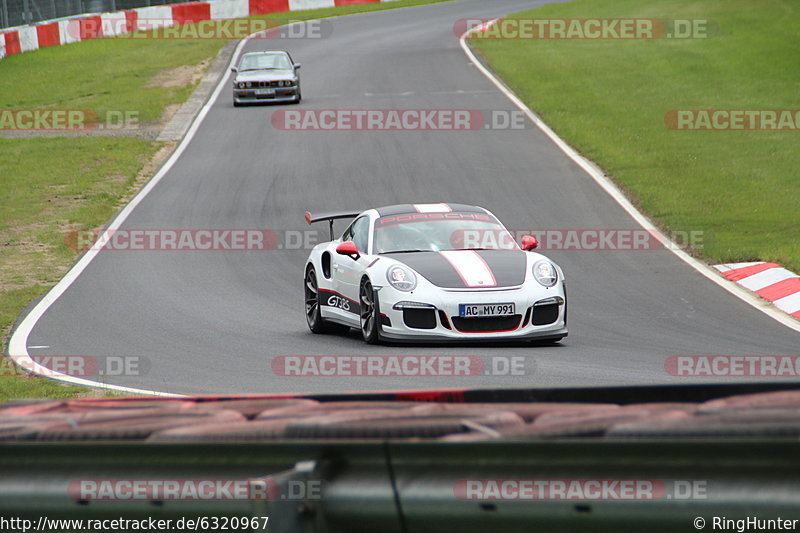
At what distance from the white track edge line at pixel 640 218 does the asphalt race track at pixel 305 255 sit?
0.18 m

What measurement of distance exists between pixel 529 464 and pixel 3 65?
37572mm

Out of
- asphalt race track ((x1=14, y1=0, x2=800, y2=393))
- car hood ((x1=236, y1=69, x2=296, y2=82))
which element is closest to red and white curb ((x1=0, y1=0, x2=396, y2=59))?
asphalt race track ((x1=14, y1=0, x2=800, y2=393))

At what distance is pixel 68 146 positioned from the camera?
1018 inches

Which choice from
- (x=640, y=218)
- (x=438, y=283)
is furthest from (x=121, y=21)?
(x=438, y=283)

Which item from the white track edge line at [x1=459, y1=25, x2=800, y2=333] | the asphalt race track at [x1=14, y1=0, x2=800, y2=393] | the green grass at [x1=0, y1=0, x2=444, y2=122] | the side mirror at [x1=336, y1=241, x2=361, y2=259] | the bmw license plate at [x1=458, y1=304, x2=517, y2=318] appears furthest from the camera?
the green grass at [x1=0, y1=0, x2=444, y2=122]

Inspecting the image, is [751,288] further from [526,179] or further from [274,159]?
[274,159]

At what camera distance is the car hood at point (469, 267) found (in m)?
9.84

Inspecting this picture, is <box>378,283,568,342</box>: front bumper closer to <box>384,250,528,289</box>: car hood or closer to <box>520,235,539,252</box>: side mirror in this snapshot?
<box>384,250,528,289</box>: car hood

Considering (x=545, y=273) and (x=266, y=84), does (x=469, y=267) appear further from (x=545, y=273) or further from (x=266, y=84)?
(x=266, y=84)

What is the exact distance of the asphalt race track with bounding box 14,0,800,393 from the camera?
9.23 m

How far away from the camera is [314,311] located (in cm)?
1154

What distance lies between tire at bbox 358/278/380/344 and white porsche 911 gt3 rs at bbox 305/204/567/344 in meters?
0.01

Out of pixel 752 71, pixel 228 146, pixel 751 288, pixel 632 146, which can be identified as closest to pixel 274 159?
pixel 228 146

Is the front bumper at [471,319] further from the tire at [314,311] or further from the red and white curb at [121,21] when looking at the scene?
the red and white curb at [121,21]
